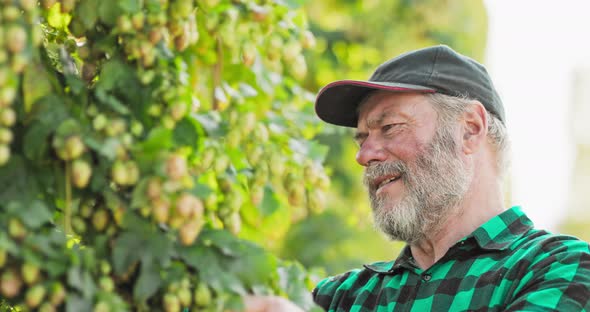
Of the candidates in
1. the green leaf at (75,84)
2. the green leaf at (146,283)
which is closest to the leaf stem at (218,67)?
the green leaf at (75,84)

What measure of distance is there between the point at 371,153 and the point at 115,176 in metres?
1.28

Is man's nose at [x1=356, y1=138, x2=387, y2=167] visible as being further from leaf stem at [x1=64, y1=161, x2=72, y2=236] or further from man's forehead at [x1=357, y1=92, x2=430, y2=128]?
leaf stem at [x1=64, y1=161, x2=72, y2=236]

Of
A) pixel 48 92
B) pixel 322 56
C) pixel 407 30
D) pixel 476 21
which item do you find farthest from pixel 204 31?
pixel 476 21

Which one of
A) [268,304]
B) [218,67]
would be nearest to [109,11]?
[218,67]

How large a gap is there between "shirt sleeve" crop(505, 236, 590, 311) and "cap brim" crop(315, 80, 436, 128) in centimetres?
68

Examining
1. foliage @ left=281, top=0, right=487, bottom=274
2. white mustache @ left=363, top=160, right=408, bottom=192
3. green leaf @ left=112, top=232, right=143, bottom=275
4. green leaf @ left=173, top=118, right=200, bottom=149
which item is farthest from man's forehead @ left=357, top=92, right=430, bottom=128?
foliage @ left=281, top=0, right=487, bottom=274

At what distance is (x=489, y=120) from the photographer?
266 centimetres

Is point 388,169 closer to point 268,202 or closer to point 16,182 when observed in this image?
point 268,202

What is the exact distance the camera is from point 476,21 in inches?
366

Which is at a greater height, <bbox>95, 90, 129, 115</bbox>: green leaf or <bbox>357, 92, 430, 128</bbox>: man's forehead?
<bbox>95, 90, 129, 115</bbox>: green leaf

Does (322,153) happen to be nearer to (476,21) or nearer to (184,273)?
(184,273)

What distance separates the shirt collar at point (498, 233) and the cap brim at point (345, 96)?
47cm

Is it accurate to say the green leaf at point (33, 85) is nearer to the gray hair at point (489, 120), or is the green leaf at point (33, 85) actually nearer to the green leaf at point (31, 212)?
the green leaf at point (31, 212)

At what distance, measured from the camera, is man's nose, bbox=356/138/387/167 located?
2.52 m
